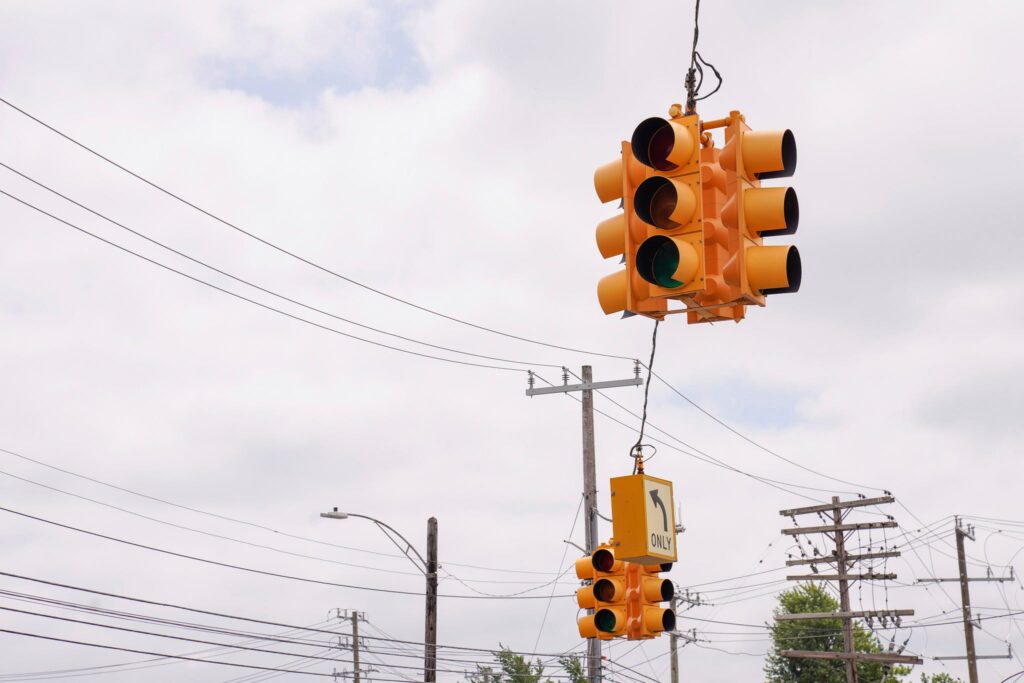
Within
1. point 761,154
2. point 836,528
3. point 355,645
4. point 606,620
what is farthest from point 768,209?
point 355,645

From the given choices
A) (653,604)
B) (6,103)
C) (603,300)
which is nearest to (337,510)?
(6,103)

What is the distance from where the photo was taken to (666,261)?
7.22 m

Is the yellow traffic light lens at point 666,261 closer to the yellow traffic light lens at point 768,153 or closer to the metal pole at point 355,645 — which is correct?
the yellow traffic light lens at point 768,153

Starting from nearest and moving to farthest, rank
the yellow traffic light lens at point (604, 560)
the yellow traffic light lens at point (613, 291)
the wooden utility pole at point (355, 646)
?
1. the yellow traffic light lens at point (613, 291)
2. the yellow traffic light lens at point (604, 560)
3. the wooden utility pole at point (355, 646)

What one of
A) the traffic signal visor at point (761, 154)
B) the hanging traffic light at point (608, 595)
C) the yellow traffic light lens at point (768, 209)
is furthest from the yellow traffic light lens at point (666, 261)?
the hanging traffic light at point (608, 595)

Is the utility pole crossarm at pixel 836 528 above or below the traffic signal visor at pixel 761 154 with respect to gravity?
above

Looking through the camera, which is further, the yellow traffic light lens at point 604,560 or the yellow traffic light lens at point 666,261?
the yellow traffic light lens at point 604,560

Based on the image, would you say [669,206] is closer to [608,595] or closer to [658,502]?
[658,502]

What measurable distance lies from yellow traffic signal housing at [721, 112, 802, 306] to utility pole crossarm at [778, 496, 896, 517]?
39362 mm

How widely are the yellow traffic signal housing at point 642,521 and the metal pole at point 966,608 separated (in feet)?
148

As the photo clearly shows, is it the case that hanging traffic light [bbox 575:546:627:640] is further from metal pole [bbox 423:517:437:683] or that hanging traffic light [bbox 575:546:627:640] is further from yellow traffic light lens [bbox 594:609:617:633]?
metal pole [bbox 423:517:437:683]

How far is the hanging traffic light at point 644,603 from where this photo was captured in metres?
13.9

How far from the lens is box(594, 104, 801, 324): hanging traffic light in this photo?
23.4ft

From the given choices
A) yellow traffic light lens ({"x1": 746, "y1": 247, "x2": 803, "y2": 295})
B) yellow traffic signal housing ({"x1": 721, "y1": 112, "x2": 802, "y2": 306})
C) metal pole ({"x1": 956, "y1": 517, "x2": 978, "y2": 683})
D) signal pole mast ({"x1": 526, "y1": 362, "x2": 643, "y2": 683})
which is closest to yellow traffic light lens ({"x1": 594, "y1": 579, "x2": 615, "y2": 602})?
yellow traffic signal housing ({"x1": 721, "y1": 112, "x2": 802, "y2": 306})
